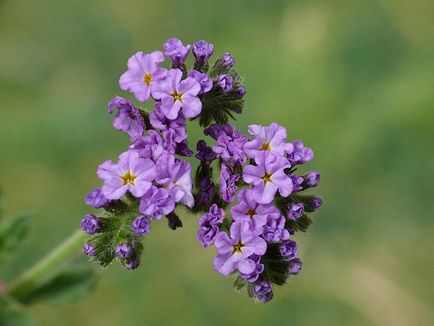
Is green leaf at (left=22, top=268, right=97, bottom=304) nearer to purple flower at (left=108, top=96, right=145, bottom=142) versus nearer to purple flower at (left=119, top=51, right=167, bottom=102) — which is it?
purple flower at (left=108, top=96, right=145, bottom=142)

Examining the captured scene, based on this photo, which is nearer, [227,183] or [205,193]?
[227,183]

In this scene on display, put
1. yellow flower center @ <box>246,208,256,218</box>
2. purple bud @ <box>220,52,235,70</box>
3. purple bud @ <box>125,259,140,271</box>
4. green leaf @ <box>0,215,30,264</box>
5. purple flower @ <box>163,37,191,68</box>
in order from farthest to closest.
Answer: green leaf @ <box>0,215,30,264</box> < purple bud @ <box>220,52,235,70</box> < purple flower @ <box>163,37,191,68</box> < purple bud @ <box>125,259,140,271</box> < yellow flower center @ <box>246,208,256,218</box>

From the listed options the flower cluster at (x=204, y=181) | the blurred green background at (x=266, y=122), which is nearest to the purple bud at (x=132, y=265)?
the flower cluster at (x=204, y=181)

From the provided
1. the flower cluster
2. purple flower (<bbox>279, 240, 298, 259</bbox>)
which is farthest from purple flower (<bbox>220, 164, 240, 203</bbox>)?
purple flower (<bbox>279, 240, 298, 259</bbox>)

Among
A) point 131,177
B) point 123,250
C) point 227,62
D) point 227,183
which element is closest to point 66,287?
point 123,250

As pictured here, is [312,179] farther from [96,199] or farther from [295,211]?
[96,199]

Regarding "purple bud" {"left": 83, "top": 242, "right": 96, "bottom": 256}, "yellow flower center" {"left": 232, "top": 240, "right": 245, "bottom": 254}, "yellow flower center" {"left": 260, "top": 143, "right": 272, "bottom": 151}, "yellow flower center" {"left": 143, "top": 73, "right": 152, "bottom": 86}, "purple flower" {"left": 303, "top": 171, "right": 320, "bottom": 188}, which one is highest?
"purple flower" {"left": 303, "top": 171, "right": 320, "bottom": 188}
